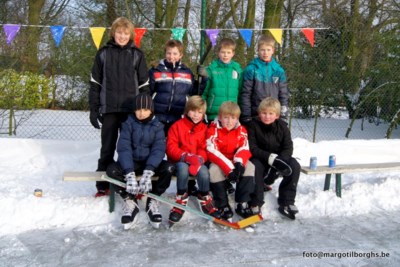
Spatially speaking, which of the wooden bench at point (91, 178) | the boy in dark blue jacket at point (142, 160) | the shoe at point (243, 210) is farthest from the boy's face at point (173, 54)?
the shoe at point (243, 210)

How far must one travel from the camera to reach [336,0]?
12727mm

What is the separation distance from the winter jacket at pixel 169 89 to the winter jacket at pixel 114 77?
230mm

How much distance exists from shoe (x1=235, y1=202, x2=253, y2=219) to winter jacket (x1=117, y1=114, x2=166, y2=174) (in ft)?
2.82

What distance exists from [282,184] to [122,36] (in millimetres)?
2073

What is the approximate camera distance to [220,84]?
4246 millimetres

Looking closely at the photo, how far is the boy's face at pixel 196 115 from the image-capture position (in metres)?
3.85

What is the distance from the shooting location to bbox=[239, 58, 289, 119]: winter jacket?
4305 millimetres

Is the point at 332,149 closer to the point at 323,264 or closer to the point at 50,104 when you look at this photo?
the point at 323,264

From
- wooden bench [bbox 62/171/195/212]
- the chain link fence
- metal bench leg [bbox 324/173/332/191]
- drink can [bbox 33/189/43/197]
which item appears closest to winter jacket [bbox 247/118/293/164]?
metal bench leg [bbox 324/173/332/191]

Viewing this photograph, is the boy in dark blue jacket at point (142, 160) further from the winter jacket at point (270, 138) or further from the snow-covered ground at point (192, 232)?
the winter jacket at point (270, 138)

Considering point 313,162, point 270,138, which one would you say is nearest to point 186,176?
point 270,138

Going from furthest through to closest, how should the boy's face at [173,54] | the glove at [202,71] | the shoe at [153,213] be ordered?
the glove at [202,71], the boy's face at [173,54], the shoe at [153,213]

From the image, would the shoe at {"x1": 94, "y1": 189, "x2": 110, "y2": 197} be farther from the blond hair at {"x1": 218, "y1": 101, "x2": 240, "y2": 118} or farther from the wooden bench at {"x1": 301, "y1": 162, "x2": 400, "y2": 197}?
the wooden bench at {"x1": 301, "y1": 162, "x2": 400, "y2": 197}

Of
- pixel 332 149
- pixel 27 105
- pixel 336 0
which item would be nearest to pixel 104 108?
pixel 332 149
